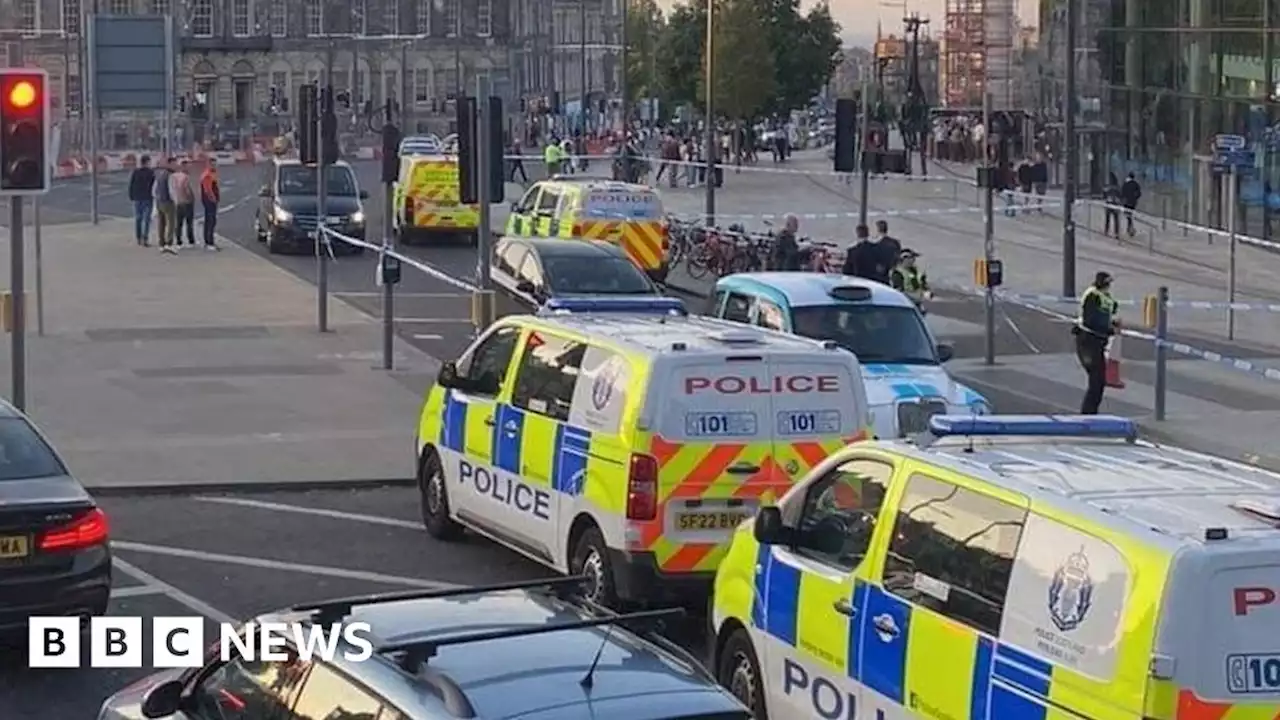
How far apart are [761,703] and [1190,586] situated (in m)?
2.95

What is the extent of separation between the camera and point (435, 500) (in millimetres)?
16594

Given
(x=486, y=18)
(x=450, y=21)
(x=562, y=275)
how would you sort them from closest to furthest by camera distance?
(x=562, y=275), (x=450, y=21), (x=486, y=18)

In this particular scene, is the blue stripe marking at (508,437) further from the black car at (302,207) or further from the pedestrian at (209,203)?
the pedestrian at (209,203)

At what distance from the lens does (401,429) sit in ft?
73.5

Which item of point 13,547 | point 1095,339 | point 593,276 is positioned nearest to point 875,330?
point 1095,339

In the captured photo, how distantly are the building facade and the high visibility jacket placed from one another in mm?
102092

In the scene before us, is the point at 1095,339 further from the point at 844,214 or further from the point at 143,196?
the point at 844,214

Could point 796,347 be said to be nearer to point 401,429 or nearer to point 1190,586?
point 1190,586

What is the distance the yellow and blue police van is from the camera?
7.78 m

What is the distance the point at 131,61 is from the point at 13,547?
37.6 m

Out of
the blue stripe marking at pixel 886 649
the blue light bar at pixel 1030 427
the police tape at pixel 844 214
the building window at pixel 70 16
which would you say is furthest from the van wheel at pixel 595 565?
the building window at pixel 70 16

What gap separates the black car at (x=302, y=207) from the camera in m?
43.5

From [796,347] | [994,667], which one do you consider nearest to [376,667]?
[994,667]

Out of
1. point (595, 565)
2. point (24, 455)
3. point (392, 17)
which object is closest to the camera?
point (24, 455)
